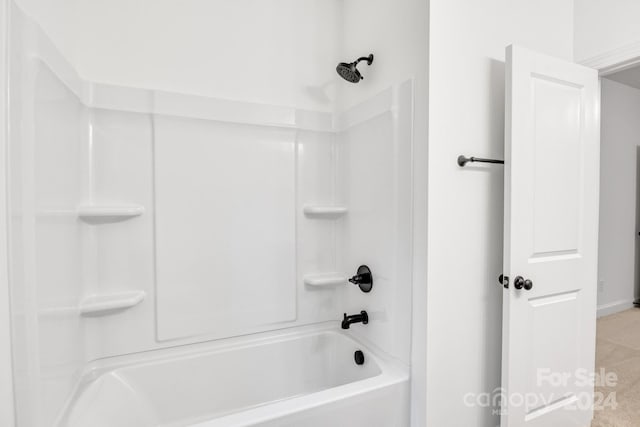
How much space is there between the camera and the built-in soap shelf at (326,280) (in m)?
1.93

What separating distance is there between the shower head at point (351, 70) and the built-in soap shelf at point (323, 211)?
29.0 inches

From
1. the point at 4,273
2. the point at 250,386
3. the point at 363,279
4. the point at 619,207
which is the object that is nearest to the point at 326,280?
the point at 363,279

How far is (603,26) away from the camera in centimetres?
177

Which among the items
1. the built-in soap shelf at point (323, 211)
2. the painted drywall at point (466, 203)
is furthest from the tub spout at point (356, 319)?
the built-in soap shelf at point (323, 211)

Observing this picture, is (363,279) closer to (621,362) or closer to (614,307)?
(621,362)

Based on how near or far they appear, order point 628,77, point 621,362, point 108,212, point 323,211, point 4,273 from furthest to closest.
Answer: point 628,77 → point 621,362 → point 323,211 → point 108,212 → point 4,273

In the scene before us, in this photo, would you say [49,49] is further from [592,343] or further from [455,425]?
[592,343]

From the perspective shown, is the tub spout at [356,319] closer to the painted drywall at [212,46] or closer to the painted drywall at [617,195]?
the painted drywall at [212,46]

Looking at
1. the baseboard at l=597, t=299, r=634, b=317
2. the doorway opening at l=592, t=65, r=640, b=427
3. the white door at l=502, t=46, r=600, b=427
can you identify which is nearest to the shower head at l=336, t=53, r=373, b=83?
the white door at l=502, t=46, r=600, b=427

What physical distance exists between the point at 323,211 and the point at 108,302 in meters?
1.19

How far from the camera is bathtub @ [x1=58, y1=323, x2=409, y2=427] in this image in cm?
126

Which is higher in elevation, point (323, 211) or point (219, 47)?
point (219, 47)

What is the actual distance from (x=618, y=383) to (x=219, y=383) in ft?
9.06

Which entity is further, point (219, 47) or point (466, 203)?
point (219, 47)
